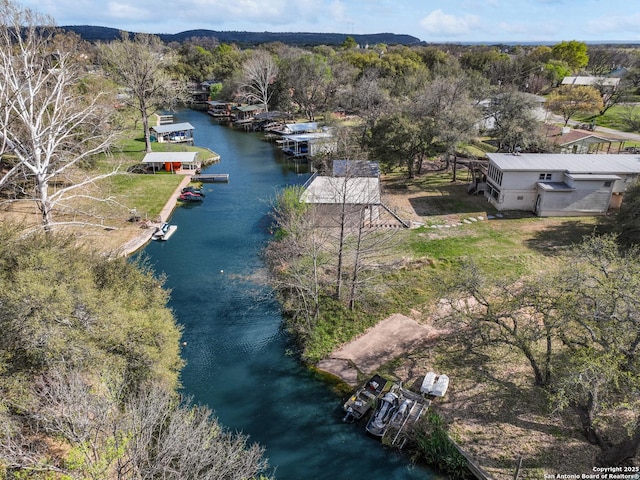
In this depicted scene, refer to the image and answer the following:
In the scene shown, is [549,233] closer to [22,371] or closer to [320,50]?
[22,371]

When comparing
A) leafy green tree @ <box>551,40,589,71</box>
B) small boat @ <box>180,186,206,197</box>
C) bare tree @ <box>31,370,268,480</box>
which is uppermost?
leafy green tree @ <box>551,40,589,71</box>

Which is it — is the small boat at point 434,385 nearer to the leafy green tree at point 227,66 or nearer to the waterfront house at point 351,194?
the waterfront house at point 351,194

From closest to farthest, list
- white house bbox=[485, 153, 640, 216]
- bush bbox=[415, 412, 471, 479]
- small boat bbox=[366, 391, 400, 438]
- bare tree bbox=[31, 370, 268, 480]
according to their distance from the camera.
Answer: bare tree bbox=[31, 370, 268, 480] < bush bbox=[415, 412, 471, 479] < small boat bbox=[366, 391, 400, 438] < white house bbox=[485, 153, 640, 216]

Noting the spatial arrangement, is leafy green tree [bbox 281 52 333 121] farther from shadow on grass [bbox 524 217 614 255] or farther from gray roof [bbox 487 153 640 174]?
shadow on grass [bbox 524 217 614 255]

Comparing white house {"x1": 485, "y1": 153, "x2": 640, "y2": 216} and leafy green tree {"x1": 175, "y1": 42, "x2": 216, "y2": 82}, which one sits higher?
leafy green tree {"x1": 175, "y1": 42, "x2": 216, "y2": 82}

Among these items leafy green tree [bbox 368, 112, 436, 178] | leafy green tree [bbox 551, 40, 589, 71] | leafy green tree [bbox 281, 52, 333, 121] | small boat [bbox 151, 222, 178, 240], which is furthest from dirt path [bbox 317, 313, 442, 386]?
leafy green tree [bbox 551, 40, 589, 71]
